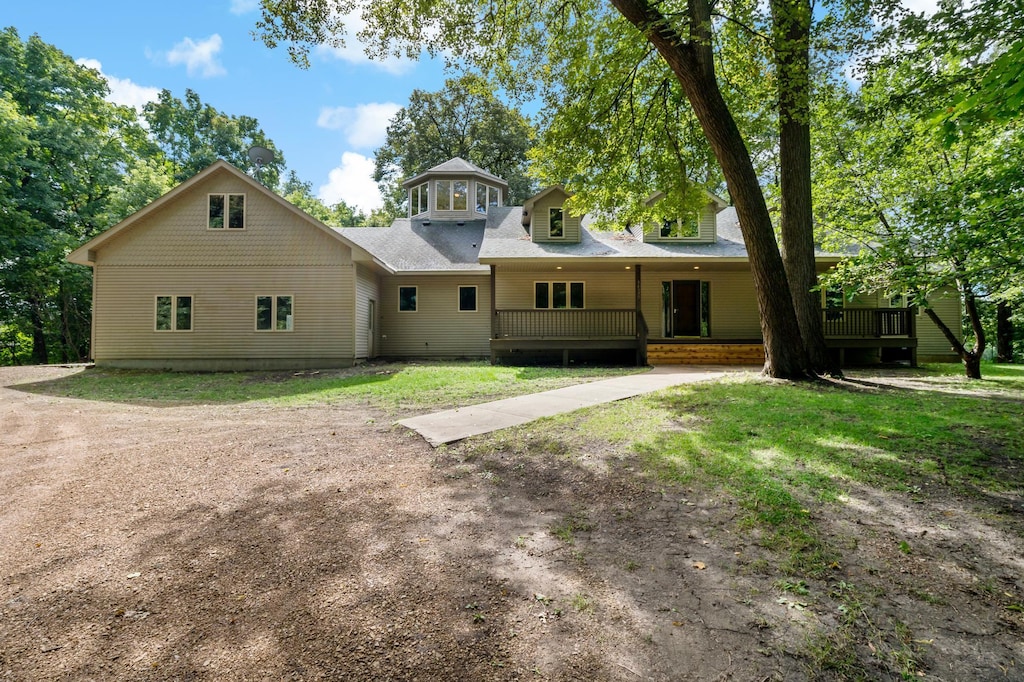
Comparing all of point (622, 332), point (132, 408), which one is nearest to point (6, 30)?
point (132, 408)

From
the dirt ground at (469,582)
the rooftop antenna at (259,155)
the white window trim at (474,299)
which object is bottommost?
the dirt ground at (469,582)

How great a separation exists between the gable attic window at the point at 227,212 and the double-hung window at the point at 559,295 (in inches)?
385

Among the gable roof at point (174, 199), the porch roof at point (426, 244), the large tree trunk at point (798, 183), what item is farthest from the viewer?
the porch roof at point (426, 244)

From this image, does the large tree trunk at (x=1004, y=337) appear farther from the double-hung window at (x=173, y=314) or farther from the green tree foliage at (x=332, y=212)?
the green tree foliage at (x=332, y=212)

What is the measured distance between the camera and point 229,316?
14.5 meters

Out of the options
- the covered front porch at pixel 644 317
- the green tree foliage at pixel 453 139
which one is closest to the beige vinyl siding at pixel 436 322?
the covered front porch at pixel 644 317

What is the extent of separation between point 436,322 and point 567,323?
4886 millimetres

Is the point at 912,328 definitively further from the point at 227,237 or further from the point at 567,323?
the point at 227,237

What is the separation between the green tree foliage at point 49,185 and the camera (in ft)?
61.1

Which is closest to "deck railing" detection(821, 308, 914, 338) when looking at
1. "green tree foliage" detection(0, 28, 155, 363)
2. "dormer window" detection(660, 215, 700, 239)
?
"dormer window" detection(660, 215, 700, 239)

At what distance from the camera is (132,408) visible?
326 inches

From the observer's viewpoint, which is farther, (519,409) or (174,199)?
(174,199)

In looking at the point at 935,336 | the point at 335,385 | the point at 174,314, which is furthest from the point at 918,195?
the point at 174,314

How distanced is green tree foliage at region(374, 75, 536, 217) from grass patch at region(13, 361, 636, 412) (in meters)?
22.1
